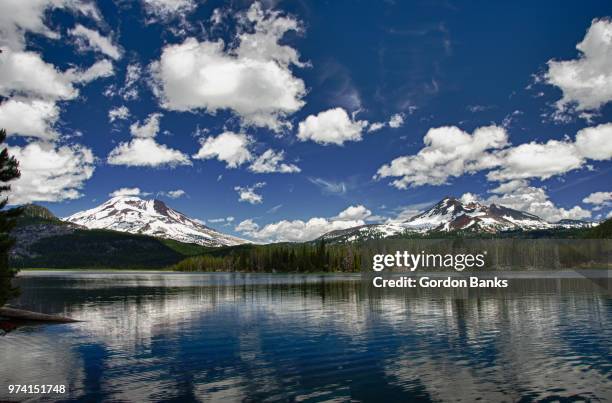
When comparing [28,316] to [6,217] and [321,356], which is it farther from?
[321,356]

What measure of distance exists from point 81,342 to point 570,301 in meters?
92.7

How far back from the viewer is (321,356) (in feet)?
144

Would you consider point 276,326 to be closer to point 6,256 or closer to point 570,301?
point 6,256

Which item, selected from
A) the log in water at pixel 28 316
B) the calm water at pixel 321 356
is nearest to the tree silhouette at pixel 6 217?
the calm water at pixel 321 356

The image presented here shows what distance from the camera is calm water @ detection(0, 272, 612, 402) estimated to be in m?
32.4

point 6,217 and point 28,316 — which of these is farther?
point 28,316

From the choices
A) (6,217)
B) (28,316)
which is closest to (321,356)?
(6,217)

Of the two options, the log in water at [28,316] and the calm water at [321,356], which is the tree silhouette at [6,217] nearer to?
the calm water at [321,356]

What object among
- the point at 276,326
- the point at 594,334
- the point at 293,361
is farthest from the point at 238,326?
the point at 594,334

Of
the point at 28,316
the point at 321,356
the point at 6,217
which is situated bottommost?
the point at 321,356

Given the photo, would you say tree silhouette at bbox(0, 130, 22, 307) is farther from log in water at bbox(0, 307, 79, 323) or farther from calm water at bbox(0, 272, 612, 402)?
log in water at bbox(0, 307, 79, 323)

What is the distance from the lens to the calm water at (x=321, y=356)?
3244 centimetres

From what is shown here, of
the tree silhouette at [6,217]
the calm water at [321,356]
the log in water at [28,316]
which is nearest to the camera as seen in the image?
the calm water at [321,356]

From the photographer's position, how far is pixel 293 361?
41969 millimetres
